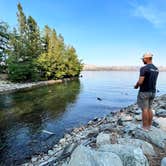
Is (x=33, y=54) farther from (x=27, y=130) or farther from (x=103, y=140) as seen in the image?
(x=103, y=140)

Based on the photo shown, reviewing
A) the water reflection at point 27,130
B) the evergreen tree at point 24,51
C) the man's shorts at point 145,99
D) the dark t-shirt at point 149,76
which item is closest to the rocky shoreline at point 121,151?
the man's shorts at point 145,99

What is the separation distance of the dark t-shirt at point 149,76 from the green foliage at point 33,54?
29.6m

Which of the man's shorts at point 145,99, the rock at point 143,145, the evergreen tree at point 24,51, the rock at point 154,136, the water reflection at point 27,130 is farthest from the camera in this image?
the evergreen tree at point 24,51

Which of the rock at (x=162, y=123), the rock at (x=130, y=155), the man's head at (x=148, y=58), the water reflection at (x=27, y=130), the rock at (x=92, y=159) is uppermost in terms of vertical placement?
the man's head at (x=148, y=58)

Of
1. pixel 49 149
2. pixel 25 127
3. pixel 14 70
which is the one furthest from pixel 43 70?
pixel 49 149

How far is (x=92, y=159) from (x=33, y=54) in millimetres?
36357

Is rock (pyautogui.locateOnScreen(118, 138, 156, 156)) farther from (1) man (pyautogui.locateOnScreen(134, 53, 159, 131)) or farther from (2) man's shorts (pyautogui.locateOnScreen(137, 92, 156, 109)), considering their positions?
(2) man's shorts (pyautogui.locateOnScreen(137, 92, 156, 109))

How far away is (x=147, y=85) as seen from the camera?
511cm

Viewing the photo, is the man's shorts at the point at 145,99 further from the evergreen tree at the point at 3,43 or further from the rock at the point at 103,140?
the evergreen tree at the point at 3,43

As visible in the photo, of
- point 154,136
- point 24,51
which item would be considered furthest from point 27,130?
point 24,51

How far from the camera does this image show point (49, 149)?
7227mm

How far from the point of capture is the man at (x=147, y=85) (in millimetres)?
5039

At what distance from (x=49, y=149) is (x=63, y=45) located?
40.7 metres

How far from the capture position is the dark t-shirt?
16.5 ft
